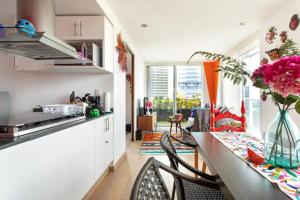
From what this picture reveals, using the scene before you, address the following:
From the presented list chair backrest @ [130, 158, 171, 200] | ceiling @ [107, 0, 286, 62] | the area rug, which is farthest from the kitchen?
chair backrest @ [130, 158, 171, 200]

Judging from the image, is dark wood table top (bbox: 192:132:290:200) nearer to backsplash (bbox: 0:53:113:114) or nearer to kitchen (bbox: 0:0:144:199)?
kitchen (bbox: 0:0:144:199)

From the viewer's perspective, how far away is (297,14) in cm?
260

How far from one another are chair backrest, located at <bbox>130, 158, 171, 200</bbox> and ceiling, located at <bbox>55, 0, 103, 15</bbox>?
217cm

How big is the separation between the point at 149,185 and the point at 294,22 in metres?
3.00

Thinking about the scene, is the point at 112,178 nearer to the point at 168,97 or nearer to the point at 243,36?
the point at 243,36

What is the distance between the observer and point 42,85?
292 centimetres

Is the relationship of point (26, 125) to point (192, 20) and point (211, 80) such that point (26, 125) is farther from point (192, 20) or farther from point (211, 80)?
point (211, 80)

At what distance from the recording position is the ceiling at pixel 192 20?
2.78 m

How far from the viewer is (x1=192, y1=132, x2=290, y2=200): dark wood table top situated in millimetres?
777

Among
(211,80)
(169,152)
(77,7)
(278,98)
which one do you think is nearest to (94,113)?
(77,7)

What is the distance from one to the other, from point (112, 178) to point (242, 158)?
202 centimetres

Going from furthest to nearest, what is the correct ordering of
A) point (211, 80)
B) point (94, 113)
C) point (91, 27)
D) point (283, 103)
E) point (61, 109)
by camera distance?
point (211, 80) < point (91, 27) < point (94, 113) < point (61, 109) < point (283, 103)

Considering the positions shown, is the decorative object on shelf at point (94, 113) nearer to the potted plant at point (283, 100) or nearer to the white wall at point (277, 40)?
the potted plant at point (283, 100)

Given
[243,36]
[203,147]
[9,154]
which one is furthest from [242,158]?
[243,36]
